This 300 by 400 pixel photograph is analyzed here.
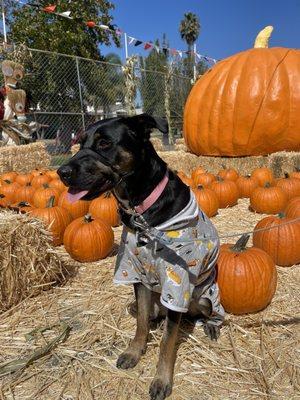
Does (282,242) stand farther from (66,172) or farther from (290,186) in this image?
(66,172)

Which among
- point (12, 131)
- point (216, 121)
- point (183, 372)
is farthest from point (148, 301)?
point (12, 131)

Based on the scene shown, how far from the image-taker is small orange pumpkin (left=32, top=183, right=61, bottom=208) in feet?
18.0

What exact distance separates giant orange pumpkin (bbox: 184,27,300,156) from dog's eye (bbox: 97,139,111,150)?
5.70 meters

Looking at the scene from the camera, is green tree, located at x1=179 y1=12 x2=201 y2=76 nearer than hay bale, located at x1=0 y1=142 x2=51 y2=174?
No

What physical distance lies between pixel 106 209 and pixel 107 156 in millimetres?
3141

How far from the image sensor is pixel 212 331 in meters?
2.63

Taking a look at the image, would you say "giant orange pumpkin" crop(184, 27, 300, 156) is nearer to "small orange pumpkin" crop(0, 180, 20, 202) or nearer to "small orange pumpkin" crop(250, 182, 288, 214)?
"small orange pumpkin" crop(250, 182, 288, 214)

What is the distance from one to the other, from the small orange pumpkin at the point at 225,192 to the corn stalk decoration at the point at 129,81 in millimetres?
9231

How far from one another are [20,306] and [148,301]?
1.30 meters

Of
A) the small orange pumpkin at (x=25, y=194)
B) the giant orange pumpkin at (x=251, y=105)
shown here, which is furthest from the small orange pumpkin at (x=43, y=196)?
the giant orange pumpkin at (x=251, y=105)

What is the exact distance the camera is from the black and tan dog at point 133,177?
208 cm

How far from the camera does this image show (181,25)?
187 feet

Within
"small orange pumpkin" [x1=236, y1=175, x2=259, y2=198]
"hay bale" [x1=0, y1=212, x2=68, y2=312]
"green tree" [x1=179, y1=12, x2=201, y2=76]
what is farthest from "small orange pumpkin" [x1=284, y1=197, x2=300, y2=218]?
"green tree" [x1=179, y1=12, x2=201, y2=76]

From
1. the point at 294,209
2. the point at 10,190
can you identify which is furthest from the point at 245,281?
the point at 10,190
